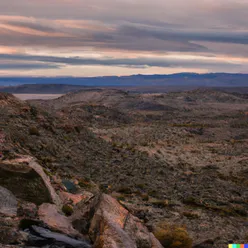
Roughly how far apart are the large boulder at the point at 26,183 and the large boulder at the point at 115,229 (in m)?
2.73

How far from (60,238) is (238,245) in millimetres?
7946

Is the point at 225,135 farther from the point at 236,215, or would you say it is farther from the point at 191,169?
the point at 236,215

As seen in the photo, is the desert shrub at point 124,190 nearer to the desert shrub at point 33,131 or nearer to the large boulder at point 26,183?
the large boulder at point 26,183

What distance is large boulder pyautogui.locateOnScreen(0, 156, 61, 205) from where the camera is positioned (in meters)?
14.4

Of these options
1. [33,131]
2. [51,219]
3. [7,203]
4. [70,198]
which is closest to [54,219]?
[51,219]

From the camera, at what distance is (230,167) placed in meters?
37.6

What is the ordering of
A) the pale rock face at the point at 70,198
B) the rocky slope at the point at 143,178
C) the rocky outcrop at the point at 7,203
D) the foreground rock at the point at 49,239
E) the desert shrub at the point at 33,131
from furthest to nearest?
the desert shrub at the point at 33,131 → the pale rock face at the point at 70,198 → the rocky slope at the point at 143,178 → the rocky outcrop at the point at 7,203 → the foreground rock at the point at 49,239

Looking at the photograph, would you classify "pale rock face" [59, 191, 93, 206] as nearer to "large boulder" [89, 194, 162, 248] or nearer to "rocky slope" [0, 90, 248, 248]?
"rocky slope" [0, 90, 248, 248]

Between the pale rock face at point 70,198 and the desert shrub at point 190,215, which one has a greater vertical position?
the pale rock face at point 70,198

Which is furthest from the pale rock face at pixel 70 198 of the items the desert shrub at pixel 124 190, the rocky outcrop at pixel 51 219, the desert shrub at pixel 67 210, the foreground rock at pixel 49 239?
the foreground rock at pixel 49 239

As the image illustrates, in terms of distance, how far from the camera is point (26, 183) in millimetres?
14633

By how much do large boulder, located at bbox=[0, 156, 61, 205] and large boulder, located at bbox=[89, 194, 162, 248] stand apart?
2.73 meters

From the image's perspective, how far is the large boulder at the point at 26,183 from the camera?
567 inches

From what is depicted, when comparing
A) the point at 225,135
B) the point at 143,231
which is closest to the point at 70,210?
the point at 143,231
